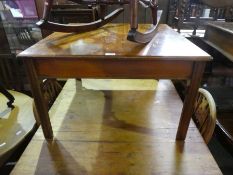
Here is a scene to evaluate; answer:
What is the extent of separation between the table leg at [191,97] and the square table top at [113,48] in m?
0.05

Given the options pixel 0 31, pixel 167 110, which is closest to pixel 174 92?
pixel 167 110

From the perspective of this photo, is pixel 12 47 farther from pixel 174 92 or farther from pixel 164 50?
pixel 164 50

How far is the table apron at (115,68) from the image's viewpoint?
79 centimetres

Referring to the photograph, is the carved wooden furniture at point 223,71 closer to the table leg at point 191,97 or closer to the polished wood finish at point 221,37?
the polished wood finish at point 221,37

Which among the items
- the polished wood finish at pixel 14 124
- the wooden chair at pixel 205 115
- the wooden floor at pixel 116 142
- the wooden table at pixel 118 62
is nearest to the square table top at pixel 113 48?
the wooden table at pixel 118 62

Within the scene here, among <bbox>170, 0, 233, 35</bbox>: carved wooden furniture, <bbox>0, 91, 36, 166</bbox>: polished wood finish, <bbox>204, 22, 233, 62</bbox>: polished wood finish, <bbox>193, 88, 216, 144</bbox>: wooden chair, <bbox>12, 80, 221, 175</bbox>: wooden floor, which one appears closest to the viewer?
<bbox>12, 80, 221, 175</bbox>: wooden floor

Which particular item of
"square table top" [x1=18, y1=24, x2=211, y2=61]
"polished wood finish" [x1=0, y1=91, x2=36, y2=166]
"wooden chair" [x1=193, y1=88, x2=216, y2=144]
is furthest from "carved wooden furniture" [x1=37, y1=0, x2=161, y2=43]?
"polished wood finish" [x1=0, y1=91, x2=36, y2=166]

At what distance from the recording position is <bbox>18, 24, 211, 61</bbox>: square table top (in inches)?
30.3

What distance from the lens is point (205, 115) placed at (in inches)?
43.6

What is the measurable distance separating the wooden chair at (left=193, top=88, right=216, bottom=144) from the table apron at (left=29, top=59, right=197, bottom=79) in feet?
1.09

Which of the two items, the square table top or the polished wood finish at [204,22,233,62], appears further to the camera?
the polished wood finish at [204,22,233,62]

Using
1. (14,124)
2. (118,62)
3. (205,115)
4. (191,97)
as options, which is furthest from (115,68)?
(14,124)

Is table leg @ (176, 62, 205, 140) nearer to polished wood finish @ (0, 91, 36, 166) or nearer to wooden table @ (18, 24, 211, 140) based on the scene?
wooden table @ (18, 24, 211, 140)

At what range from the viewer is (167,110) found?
1.29 meters
